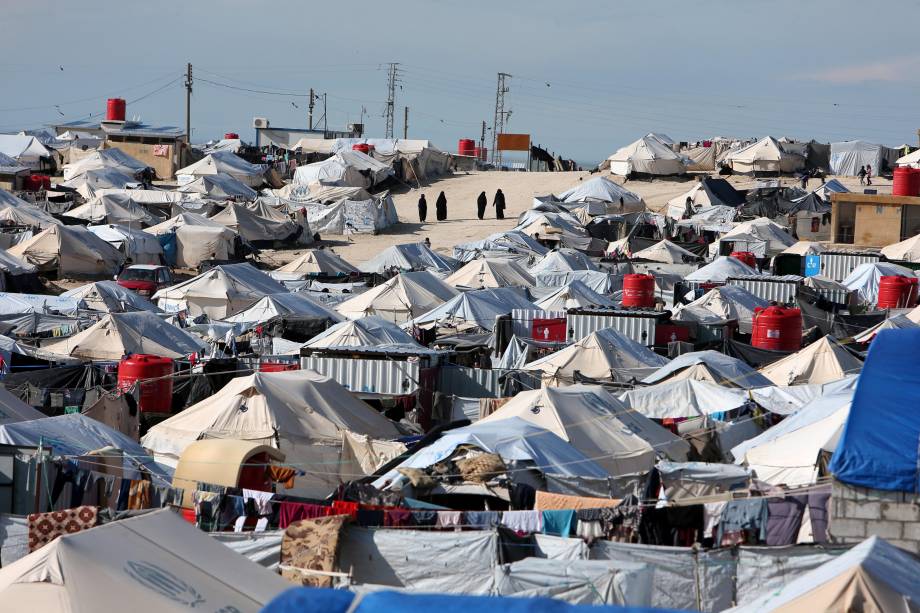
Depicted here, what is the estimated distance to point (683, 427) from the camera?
20250mm

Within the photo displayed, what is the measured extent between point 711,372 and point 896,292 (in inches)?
457

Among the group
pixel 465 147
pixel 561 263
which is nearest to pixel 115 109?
pixel 465 147

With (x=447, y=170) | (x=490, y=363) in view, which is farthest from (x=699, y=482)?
(x=447, y=170)

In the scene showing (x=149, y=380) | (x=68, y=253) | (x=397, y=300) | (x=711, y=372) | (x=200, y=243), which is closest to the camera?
(x=149, y=380)

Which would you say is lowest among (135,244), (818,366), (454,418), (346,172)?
(454,418)

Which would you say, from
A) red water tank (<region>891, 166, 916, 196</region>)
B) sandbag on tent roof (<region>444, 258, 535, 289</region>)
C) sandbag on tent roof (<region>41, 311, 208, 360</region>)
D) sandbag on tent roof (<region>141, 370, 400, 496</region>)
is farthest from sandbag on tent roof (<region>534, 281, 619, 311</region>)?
red water tank (<region>891, 166, 916, 196</region>)

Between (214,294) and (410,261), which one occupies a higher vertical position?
(410,261)

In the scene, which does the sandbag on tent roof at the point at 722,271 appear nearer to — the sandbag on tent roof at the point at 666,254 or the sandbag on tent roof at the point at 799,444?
the sandbag on tent roof at the point at 666,254

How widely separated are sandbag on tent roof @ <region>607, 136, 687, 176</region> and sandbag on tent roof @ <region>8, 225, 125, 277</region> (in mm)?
26902

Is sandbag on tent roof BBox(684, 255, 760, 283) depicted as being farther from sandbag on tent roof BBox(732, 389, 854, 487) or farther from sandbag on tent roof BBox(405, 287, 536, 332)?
sandbag on tent roof BBox(732, 389, 854, 487)

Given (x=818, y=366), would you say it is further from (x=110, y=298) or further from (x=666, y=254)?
(x=666, y=254)

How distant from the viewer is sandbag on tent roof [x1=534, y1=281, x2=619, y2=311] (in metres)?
32.4

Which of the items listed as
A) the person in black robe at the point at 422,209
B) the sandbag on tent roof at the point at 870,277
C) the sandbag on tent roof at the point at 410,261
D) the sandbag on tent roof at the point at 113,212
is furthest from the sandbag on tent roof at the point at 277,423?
the person in black robe at the point at 422,209

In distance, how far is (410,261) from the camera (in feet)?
137
